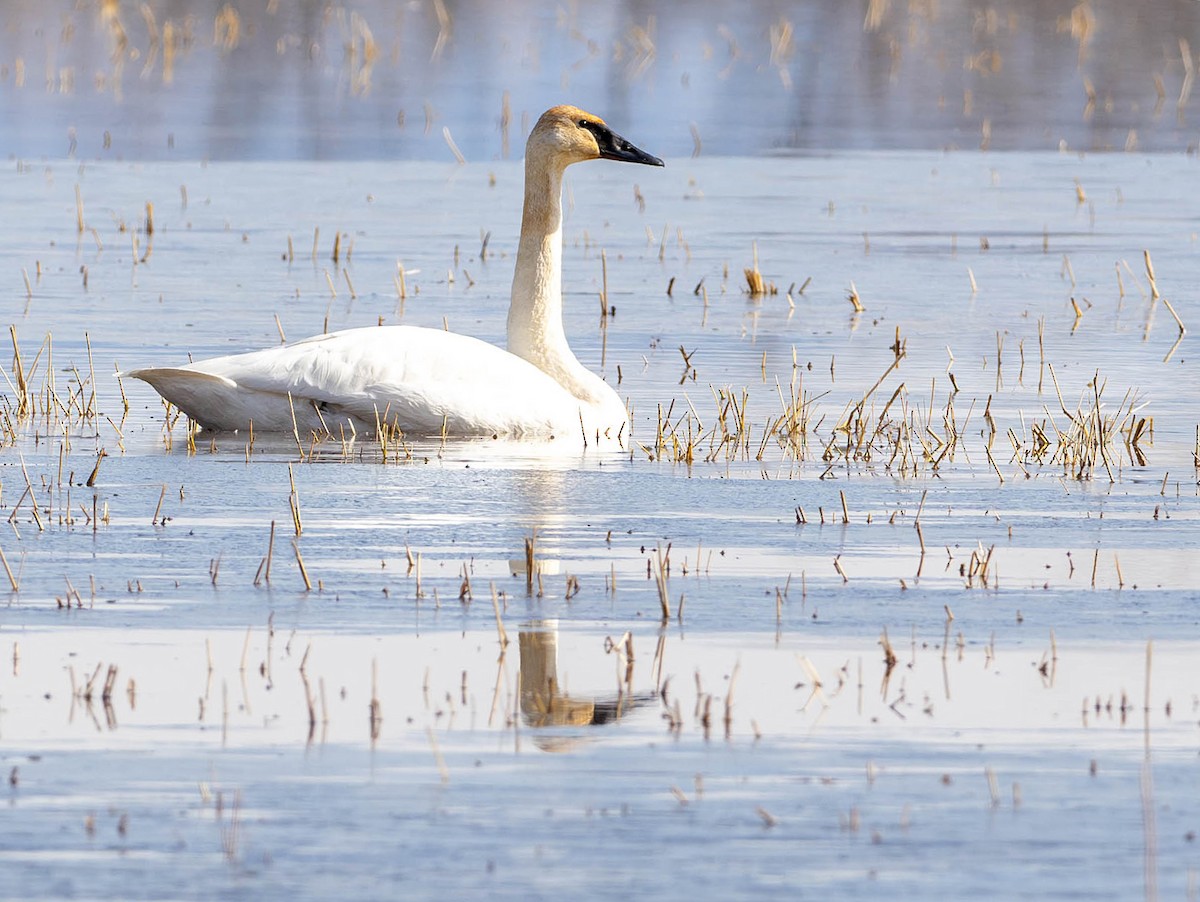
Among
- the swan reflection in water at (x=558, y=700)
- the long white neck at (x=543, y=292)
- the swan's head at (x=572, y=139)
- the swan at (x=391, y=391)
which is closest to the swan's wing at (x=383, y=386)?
the swan at (x=391, y=391)

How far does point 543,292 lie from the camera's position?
11.8 metres

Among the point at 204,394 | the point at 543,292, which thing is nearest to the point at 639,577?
the point at 204,394

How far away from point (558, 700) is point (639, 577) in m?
1.64

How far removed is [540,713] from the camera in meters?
5.78

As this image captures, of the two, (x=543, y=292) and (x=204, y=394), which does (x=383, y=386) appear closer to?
(x=204, y=394)

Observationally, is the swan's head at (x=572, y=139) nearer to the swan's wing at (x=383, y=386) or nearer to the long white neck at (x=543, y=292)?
the long white neck at (x=543, y=292)

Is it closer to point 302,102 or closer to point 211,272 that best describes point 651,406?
point 211,272

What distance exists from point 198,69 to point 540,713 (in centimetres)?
3024

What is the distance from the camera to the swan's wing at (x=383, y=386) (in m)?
10.5

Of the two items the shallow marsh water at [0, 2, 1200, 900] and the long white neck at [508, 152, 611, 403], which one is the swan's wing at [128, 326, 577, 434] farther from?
the long white neck at [508, 152, 611, 403]

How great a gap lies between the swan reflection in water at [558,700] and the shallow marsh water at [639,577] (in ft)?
0.05

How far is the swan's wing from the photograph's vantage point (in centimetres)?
1052

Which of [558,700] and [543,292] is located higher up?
[543,292]

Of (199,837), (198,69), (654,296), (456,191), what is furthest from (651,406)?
(198,69)
